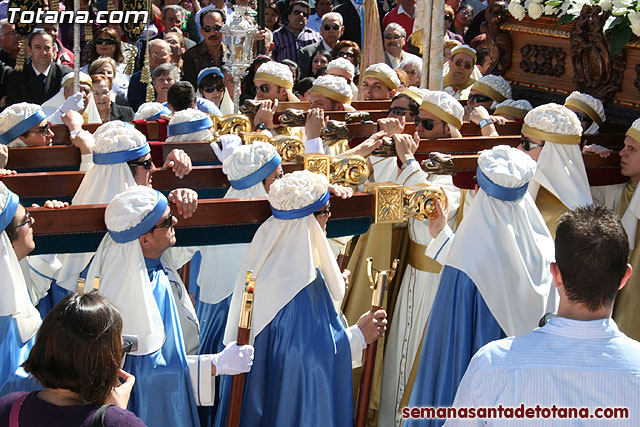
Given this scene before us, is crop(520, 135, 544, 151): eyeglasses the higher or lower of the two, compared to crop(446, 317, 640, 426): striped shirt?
higher

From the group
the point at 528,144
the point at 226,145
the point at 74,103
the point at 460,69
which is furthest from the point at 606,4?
the point at 74,103

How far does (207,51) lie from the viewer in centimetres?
1009

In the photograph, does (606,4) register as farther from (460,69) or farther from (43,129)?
(43,129)

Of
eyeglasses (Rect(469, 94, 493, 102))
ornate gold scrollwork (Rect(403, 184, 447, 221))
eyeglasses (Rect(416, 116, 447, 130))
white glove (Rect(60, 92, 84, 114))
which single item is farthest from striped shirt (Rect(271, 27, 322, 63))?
ornate gold scrollwork (Rect(403, 184, 447, 221))

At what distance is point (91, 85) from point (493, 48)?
3.76 metres

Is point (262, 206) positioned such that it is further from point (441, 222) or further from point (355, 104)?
point (355, 104)

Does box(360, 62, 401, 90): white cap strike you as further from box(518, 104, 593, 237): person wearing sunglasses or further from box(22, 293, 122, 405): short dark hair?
box(22, 293, 122, 405): short dark hair

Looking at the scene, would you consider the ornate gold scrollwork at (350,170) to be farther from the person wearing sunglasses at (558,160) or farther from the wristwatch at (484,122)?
the wristwatch at (484,122)

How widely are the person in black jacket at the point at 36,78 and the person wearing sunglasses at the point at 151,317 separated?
5.92m

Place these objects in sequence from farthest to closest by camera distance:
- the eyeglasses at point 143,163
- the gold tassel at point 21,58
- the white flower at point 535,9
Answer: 1. the gold tassel at point 21,58
2. the white flower at point 535,9
3. the eyeglasses at point 143,163

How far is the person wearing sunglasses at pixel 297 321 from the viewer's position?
392 centimetres

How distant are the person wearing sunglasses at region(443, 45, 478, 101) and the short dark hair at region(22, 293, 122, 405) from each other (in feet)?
22.4

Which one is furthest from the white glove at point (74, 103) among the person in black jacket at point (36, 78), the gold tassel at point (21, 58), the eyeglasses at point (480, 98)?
the eyeglasses at point (480, 98)

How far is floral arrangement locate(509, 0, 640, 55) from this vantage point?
6195mm
